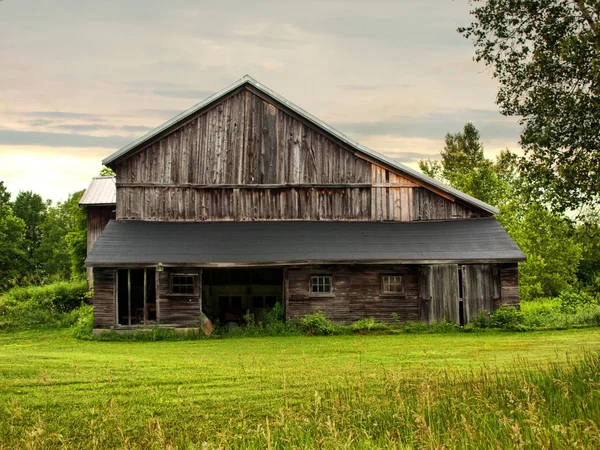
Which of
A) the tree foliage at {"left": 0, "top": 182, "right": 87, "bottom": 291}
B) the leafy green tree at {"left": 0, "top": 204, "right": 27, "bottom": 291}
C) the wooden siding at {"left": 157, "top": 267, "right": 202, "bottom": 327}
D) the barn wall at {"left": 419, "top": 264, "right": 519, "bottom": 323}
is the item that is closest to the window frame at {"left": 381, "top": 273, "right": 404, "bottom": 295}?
the barn wall at {"left": 419, "top": 264, "right": 519, "bottom": 323}

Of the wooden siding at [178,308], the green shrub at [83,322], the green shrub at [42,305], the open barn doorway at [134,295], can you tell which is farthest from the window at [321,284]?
the green shrub at [42,305]

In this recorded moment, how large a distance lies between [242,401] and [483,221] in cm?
2107

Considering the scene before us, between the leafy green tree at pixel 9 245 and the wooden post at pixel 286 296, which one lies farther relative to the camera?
the leafy green tree at pixel 9 245

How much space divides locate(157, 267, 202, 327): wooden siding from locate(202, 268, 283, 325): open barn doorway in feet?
5.68

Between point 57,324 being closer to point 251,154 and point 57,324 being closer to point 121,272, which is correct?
point 121,272

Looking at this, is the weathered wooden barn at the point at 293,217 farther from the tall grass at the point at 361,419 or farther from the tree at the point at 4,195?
the tree at the point at 4,195

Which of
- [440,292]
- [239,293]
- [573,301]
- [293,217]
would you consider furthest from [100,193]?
[573,301]

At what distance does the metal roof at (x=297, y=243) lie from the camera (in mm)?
26719

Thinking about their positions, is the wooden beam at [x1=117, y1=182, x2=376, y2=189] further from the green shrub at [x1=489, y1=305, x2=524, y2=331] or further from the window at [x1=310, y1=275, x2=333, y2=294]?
the green shrub at [x1=489, y1=305, x2=524, y2=331]

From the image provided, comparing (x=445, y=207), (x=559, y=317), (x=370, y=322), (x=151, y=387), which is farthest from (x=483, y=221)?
(x=151, y=387)

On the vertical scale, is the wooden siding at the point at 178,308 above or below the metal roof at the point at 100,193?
below

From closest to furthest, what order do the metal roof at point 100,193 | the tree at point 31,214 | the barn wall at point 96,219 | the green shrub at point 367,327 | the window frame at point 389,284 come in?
the green shrub at point 367,327
the window frame at point 389,284
the metal roof at point 100,193
the barn wall at point 96,219
the tree at point 31,214

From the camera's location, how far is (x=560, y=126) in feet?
59.3

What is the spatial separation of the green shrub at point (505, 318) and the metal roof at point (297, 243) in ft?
6.37
